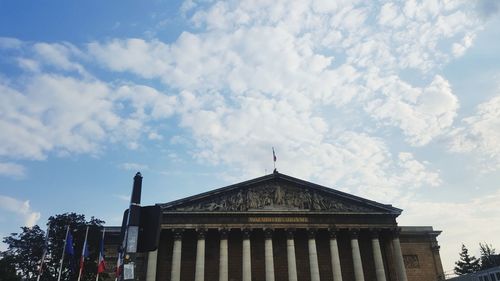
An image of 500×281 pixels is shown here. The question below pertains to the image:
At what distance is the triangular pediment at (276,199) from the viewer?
1444 inches

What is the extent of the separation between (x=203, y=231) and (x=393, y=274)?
19.5 metres

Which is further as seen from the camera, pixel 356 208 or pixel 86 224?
pixel 356 208

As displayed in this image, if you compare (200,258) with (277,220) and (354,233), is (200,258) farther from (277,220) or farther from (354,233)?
(354,233)

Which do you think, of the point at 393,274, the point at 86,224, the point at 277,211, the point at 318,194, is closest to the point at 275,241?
the point at 277,211

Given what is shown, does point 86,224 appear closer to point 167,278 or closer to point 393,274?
point 167,278

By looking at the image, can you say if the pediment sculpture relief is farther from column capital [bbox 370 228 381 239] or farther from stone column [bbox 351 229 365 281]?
stone column [bbox 351 229 365 281]

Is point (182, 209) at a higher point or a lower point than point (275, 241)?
higher

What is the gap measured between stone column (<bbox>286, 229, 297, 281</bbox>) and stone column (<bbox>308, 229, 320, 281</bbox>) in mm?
1567

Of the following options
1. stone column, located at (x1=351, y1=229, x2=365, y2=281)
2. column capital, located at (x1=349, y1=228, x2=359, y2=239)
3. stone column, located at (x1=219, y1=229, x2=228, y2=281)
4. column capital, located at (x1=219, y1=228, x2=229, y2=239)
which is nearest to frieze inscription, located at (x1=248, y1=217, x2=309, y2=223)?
column capital, located at (x1=219, y1=228, x2=229, y2=239)

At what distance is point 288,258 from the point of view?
35.5 metres

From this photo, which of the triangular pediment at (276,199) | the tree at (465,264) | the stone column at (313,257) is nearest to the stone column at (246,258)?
the triangular pediment at (276,199)

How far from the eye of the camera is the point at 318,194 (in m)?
39.1

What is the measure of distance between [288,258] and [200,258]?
8.12 metres

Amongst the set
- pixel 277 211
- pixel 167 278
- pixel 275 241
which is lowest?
pixel 167 278
